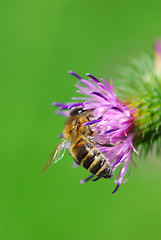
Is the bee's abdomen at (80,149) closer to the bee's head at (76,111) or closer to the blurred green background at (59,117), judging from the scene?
the bee's head at (76,111)

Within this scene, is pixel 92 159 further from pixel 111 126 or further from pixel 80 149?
pixel 111 126

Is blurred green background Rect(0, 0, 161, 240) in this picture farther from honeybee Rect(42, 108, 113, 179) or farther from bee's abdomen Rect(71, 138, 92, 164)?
bee's abdomen Rect(71, 138, 92, 164)

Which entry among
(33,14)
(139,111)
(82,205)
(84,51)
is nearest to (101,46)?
(84,51)

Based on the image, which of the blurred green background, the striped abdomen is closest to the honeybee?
the striped abdomen

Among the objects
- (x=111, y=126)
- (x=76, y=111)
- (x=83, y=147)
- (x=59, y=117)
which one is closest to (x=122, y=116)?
(x=111, y=126)

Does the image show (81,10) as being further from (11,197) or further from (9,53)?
(11,197)

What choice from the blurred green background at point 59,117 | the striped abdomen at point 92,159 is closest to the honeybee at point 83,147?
the striped abdomen at point 92,159

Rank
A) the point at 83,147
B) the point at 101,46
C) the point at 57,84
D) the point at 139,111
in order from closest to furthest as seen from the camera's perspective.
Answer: the point at 83,147
the point at 139,111
the point at 57,84
the point at 101,46
